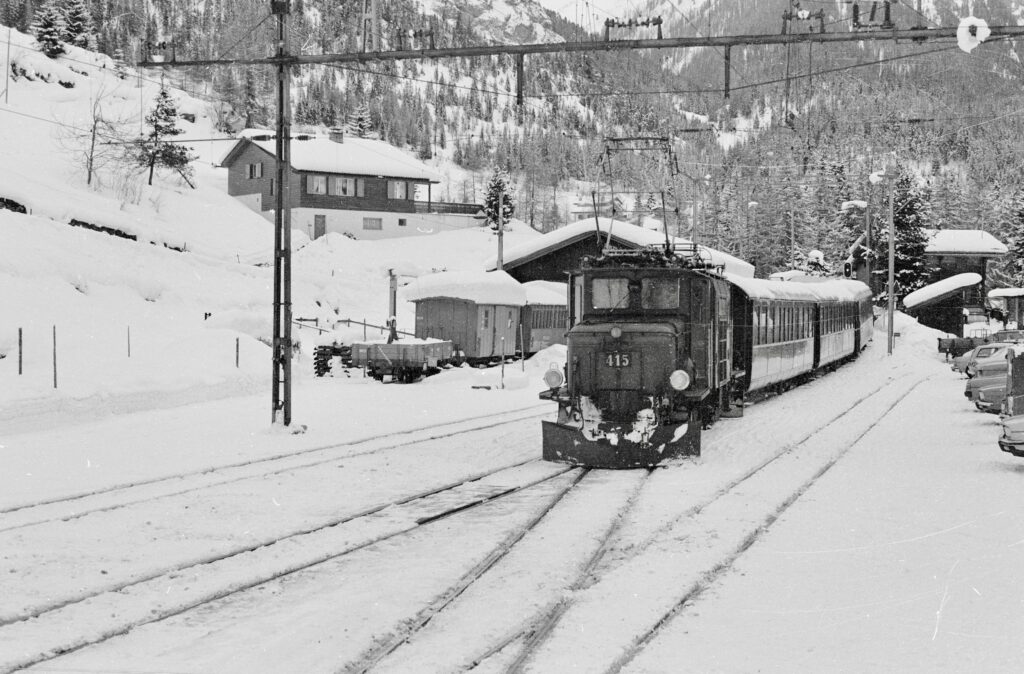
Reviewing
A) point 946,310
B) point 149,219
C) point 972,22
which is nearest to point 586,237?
point 149,219

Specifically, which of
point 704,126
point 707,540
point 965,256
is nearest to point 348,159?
point 704,126

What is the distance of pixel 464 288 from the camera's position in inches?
1517

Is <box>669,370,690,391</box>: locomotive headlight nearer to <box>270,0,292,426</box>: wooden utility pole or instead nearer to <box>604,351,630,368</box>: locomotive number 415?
<box>604,351,630,368</box>: locomotive number 415

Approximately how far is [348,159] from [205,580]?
72479mm

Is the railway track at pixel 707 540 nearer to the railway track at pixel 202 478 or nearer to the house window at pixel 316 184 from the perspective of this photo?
the railway track at pixel 202 478

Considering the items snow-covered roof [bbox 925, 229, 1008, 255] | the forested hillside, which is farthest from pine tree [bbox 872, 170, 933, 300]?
snow-covered roof [bbox 925, 229, 1008, 255]

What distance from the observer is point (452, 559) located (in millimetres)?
9086

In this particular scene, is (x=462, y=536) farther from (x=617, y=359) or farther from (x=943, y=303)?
(x=943, y=303)

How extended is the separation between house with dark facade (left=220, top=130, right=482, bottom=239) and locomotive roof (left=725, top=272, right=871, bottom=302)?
40.0m

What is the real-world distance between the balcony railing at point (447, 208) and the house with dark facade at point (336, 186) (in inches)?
146

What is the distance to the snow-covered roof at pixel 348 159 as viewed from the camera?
7531 centimetres

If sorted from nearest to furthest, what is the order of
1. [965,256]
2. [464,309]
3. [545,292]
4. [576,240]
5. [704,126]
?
[464,309]
[545,292]
[576,240]
[965,256]
[704,126]

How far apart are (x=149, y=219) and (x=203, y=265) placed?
964 cm

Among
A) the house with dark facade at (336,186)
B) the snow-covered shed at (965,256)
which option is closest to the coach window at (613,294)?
the house with dark facade at (336,186)
